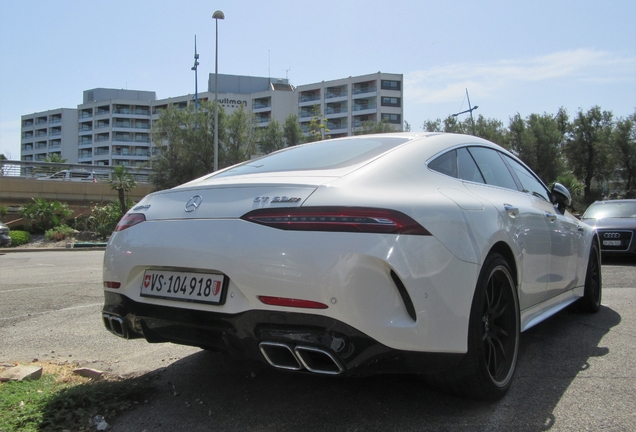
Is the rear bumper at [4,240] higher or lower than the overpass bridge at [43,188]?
lower

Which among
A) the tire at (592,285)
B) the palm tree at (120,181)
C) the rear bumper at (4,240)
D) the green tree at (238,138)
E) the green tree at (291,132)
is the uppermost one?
the green tree at (291,132)

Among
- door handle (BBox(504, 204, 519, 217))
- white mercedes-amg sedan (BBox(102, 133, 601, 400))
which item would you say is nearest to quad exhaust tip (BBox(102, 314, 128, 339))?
white mercedes-amg sedan (BBox(102, 133, 601, 400))

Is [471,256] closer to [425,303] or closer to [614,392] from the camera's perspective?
[425,303]

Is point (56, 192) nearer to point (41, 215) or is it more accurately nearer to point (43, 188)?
point (43, 188)

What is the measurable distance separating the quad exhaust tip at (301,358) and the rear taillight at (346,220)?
0.50 metres

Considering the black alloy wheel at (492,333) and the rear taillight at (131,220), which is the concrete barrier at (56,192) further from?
the black alloy wheel at (492,333)

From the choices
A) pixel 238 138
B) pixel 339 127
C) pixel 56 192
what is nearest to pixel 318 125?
pixel 56 192

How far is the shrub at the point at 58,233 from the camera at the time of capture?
25094mm

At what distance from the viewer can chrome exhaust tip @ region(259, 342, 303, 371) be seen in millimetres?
2340

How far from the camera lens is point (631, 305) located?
5.71m

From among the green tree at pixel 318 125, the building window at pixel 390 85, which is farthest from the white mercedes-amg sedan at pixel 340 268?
the building window at pixel 390 85

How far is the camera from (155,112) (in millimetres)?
108812

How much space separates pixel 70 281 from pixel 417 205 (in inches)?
284

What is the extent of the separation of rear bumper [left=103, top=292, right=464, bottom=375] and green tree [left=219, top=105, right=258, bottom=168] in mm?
46355
